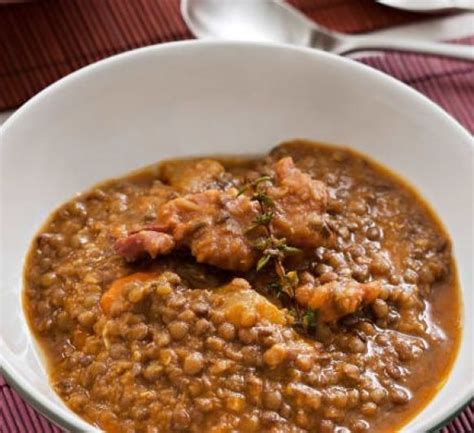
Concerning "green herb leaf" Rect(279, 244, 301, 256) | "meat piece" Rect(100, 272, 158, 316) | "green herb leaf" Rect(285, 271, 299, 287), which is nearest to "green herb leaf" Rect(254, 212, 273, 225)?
"green herb leaf" Rect(279, 244, 301, 256)

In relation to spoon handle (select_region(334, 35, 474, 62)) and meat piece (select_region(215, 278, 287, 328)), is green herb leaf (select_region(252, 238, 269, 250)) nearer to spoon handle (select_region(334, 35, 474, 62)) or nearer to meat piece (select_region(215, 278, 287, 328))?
meat piece (select_region(215, 278, 287, 328))

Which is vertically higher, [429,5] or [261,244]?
[261,244]

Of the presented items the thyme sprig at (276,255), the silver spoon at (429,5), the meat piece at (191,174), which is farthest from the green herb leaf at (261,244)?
the silver spoon at (429,5)

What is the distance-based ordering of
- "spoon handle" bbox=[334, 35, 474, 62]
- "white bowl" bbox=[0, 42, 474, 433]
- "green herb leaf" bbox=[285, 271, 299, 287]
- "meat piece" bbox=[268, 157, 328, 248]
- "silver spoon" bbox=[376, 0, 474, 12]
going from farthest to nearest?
"silver spoon" bbox=[376, 0, 474, 12] < "spoon handle" bbox=[334, 35, 474, 62] < "white bowl" bbox=[0, 42, 474, 433] < "meat piece" bbox=[268, 157, 328, 248] < "green herb leaf" bbox=[285, 271, 299, 287]

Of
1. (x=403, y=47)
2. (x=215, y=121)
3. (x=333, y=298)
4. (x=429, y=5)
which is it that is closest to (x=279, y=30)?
(x=403, y=47)

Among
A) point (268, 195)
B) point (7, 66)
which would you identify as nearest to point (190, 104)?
point (268, 195)

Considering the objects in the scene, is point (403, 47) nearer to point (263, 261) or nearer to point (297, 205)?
point (297, 205)

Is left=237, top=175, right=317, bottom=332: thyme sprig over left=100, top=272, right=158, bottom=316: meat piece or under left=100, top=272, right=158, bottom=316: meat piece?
under
